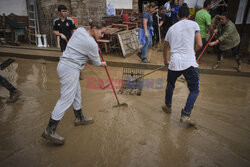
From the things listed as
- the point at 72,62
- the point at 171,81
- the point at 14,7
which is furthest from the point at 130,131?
the point at 14,7

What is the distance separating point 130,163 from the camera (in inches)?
95.6

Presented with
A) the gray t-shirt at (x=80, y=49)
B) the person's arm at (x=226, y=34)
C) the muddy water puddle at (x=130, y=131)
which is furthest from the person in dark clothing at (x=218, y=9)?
the gray t-shirt at (x=80, y=49)

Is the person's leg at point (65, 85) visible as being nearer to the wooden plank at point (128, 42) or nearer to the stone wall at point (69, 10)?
the wooden plank at point (128, 42)

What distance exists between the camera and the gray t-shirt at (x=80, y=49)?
8.03ft

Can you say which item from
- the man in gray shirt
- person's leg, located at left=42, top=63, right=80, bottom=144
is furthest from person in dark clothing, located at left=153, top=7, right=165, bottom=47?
person's leg, located at left=42, top=63, right=80, bottom=144

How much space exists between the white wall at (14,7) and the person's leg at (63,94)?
32.0ft

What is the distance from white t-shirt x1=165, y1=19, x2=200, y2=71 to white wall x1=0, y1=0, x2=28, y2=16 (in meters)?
10.2

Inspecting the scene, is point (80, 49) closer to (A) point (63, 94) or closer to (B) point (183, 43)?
(A) point (63, 94)

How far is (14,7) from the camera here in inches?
400

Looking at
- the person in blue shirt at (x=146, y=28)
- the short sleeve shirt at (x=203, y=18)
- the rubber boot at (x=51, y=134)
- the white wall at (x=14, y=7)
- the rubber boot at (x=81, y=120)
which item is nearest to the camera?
the rubber boot at (x=51, y=134)

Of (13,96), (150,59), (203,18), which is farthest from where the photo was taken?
(150,59)

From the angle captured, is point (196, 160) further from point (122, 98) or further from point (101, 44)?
point (101, 44)

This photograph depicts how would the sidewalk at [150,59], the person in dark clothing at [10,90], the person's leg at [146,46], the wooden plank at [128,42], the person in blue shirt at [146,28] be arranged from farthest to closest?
1. the wooden plank at [128,42]
2. the person's leg at [146,46]
3. the sidewalk at [150,59]
4. the person in blue shirt at [146,28]
5. the person in dark clothing at [10,90]

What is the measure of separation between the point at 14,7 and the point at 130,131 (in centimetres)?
1089
